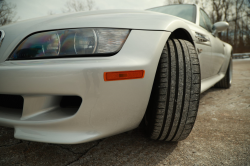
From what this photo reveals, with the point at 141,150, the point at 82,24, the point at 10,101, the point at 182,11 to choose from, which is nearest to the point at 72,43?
the point at 82,24

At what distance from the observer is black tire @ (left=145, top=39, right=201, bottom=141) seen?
897 millimetres

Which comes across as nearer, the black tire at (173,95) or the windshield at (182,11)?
the black tire at (173,95)

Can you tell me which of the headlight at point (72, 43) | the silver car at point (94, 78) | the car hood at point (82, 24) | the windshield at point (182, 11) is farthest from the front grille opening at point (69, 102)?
the windshield at point (182, 11)

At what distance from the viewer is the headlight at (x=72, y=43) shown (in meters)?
0.78

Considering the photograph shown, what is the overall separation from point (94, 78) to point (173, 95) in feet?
1.42

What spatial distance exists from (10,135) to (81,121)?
850mm

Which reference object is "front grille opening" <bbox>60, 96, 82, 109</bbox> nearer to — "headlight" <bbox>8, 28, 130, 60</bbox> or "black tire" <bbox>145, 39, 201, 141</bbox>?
"headlight" <bbox>8, 28, 130, 60</bbox>

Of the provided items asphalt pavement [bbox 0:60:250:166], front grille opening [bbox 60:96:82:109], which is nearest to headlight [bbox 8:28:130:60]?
front grille opening [bbox 60:96:82:109]

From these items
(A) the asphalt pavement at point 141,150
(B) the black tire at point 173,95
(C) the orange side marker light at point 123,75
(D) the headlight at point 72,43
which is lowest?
(A) the asphalt pavement at point 141,150

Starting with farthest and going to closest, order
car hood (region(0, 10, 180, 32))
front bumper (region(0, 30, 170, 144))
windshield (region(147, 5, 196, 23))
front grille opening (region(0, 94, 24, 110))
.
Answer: windshield (region(147, 5, 196, 23)) → front grille opening (region(0, 94, 24, 110)) → car hood (region(0, 10, 180, 32)) → front bumper (region(0, 30, 170, 144))

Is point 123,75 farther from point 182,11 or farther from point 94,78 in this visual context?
point 182,11

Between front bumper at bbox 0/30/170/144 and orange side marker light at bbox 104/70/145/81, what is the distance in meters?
0.02

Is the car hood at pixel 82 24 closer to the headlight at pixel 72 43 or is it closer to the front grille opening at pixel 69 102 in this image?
the headlight at pixel 72 43

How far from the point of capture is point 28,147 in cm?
108
